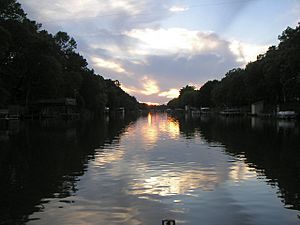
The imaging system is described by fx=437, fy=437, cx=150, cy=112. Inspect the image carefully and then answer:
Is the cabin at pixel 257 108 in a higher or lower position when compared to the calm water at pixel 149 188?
higher

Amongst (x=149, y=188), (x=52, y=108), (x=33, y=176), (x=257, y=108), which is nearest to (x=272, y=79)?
(x=257, y=108)

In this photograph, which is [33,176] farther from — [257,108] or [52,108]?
[257,108]

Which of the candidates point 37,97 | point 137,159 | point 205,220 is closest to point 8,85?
point 37,97

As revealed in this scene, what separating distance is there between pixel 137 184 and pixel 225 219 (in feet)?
16.5

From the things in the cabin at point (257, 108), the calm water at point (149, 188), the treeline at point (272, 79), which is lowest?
the calm water at point (149, 188)

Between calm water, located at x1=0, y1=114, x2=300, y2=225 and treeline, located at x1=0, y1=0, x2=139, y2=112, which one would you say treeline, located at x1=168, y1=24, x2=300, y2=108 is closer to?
treeline, located at x1=0, y1=0, x2=139, y2=112

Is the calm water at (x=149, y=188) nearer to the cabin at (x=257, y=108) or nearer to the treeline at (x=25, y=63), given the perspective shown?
the treeline at (x=25, y=63)

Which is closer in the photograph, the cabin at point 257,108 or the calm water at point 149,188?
the calm water at point 149,188

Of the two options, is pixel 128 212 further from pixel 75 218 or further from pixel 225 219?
pixel 225 219

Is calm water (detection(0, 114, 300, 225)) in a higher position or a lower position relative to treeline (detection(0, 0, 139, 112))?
lower

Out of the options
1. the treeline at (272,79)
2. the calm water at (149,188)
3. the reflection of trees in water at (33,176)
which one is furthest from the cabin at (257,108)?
the reflection of trees in water at (33,176)

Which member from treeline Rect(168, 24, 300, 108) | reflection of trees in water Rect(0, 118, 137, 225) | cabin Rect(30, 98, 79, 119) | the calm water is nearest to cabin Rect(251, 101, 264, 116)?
treeline Rect(168, 24, 300, 108)

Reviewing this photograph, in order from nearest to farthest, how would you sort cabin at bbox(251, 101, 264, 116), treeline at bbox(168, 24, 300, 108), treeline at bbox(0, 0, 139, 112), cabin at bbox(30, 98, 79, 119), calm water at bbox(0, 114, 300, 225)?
calm water at bbox(0, 114, 300, 225)
treeline at bbox(168, 24, 300, 108)
treeline at bbox(0, 0, 139, 112)
cabin at bbox(30, 98, 79, 119)
cabin at bbox(251, 101, 264, 116)

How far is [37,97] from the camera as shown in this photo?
310 feet
